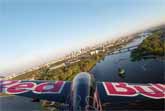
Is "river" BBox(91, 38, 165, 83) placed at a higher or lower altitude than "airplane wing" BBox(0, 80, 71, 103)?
lower

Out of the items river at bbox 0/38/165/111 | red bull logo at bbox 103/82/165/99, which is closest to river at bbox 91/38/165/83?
river at bbox 0/38/165/111

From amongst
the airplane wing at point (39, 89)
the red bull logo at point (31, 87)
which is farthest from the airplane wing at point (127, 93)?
the red bull logo at point (31, 87)

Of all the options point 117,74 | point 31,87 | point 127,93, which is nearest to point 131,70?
point 117,74

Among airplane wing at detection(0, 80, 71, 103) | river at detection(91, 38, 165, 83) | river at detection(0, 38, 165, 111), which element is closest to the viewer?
airplane wing at detection(0, 80, 71, 103)

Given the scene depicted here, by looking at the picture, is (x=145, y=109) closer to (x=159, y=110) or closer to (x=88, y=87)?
(x=159, y=110)

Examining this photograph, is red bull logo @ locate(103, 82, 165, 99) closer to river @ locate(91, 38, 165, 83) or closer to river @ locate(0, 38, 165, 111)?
river @ locate(0, 38, 165, 111)

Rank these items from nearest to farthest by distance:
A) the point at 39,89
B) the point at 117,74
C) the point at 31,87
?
the point at 39,89, the point at 31,87, the point at 117,74

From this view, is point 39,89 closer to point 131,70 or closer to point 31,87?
point 31,87

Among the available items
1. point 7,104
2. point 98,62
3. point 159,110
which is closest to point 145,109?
point 159,110

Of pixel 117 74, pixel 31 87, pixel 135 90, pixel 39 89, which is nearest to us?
pixel 135 90
